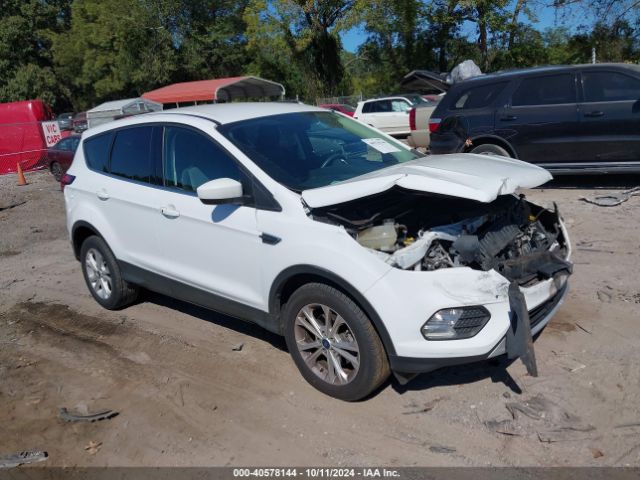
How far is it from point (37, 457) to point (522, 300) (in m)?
2.96

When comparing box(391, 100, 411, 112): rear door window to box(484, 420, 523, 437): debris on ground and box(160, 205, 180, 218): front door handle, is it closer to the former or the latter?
box(160, 205, 180, 218): front door handle

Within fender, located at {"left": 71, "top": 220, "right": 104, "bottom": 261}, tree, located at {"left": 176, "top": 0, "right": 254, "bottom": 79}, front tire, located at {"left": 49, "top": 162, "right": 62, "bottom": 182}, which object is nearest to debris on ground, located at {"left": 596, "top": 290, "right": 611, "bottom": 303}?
fender, located at {"left": 71, "top": 220, "right": 104, "bottom": 261}

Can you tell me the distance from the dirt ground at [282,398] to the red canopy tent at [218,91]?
1064 inches

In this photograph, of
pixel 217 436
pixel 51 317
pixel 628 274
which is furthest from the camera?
pixel 51 317

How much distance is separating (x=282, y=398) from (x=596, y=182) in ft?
22.8

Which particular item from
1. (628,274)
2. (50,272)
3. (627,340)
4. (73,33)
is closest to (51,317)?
(50,272)

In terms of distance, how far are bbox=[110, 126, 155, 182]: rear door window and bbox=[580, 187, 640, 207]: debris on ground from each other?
18.7ft

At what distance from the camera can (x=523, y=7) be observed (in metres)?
31.1

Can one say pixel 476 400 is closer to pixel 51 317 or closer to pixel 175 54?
pixel 51 317

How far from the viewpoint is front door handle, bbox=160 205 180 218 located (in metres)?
4.46

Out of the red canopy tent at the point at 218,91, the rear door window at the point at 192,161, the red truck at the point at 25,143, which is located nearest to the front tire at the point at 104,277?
the rear door window at the point at 192,161

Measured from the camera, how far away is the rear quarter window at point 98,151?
539 centimetres

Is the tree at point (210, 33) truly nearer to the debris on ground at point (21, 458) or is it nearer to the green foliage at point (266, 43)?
the green foliage at point (266, 43)

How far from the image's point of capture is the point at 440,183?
357 centimetres
